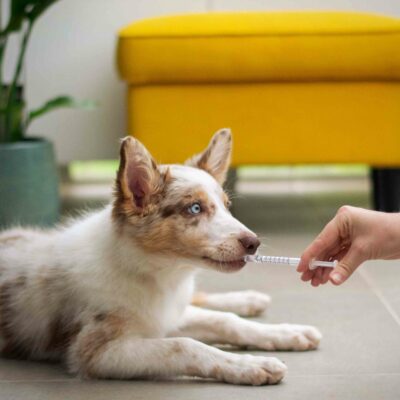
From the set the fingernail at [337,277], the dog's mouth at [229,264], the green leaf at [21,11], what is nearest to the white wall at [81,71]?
the green leaf at [21,11]

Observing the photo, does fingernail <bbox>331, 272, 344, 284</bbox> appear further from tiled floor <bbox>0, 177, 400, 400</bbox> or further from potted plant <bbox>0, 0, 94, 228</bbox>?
potted plant <bbox>0, 0, 94, 228</bbox>

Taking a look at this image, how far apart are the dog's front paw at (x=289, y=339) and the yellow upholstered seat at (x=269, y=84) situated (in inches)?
50.9

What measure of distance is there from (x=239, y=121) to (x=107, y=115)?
719mm

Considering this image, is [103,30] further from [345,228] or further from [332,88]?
[345,228]

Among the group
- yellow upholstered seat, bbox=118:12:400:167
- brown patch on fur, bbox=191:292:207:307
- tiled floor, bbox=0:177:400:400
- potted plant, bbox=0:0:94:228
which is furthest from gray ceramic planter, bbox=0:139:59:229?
brown patch on fur, bbox=191:292:207:307

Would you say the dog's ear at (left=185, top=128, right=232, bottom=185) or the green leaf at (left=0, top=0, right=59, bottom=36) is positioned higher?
the green leaf at (left=0, top=0, right=59, bottom=36)

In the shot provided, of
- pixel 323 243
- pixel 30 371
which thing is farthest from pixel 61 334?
pixel 323 243

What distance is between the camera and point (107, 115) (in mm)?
3781

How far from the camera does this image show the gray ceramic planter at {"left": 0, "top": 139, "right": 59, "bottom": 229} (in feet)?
10.4

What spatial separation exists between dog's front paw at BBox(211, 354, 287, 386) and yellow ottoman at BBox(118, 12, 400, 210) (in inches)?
61.5

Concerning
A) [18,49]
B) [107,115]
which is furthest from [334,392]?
[18,49]

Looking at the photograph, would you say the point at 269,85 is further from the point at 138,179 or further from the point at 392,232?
the point at 392,232

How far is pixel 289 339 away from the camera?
6.90ft

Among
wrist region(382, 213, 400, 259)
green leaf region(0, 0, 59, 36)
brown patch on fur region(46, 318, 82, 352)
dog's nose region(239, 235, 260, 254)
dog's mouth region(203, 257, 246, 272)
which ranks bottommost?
brown patch on fur region(46, 318, 82, 352)
